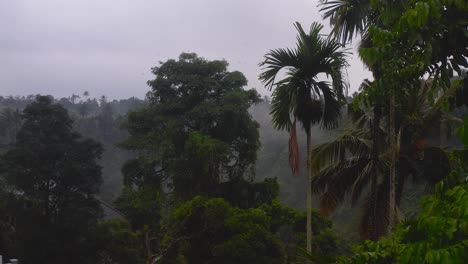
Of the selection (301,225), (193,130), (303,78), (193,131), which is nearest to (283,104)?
(303,78)

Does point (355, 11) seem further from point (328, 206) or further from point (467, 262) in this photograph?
point (467, 262)

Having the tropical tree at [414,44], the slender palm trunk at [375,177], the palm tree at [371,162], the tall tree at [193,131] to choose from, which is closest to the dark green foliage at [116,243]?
the tall tree at [193,131]

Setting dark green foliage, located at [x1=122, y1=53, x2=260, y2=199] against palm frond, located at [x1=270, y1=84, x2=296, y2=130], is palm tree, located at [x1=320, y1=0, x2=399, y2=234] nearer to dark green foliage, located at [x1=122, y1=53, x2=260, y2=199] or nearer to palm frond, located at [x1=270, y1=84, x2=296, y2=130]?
palm frond, located at [x1=270, y1=84, x2=296, y2=130]

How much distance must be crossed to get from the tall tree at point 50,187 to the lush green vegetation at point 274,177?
0.06m

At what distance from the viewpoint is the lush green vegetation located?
11.7ft

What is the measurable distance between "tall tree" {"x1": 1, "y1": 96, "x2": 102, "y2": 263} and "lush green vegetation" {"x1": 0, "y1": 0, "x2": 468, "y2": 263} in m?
0.06

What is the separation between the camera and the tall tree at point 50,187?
20859 millimetres

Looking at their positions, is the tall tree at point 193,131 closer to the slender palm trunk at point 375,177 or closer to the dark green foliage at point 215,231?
the dark green foliage at point 215,231

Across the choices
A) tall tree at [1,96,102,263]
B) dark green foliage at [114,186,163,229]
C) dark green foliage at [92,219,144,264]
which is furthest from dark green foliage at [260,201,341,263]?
tall tree at [1,96,102,263]

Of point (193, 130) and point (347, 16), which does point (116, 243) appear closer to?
point (193, 130)

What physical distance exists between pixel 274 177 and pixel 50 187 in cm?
960

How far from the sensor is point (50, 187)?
71.5 feet

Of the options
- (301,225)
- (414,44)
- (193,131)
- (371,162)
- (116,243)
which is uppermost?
(193,131)

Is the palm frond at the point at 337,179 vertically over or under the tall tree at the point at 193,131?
under
